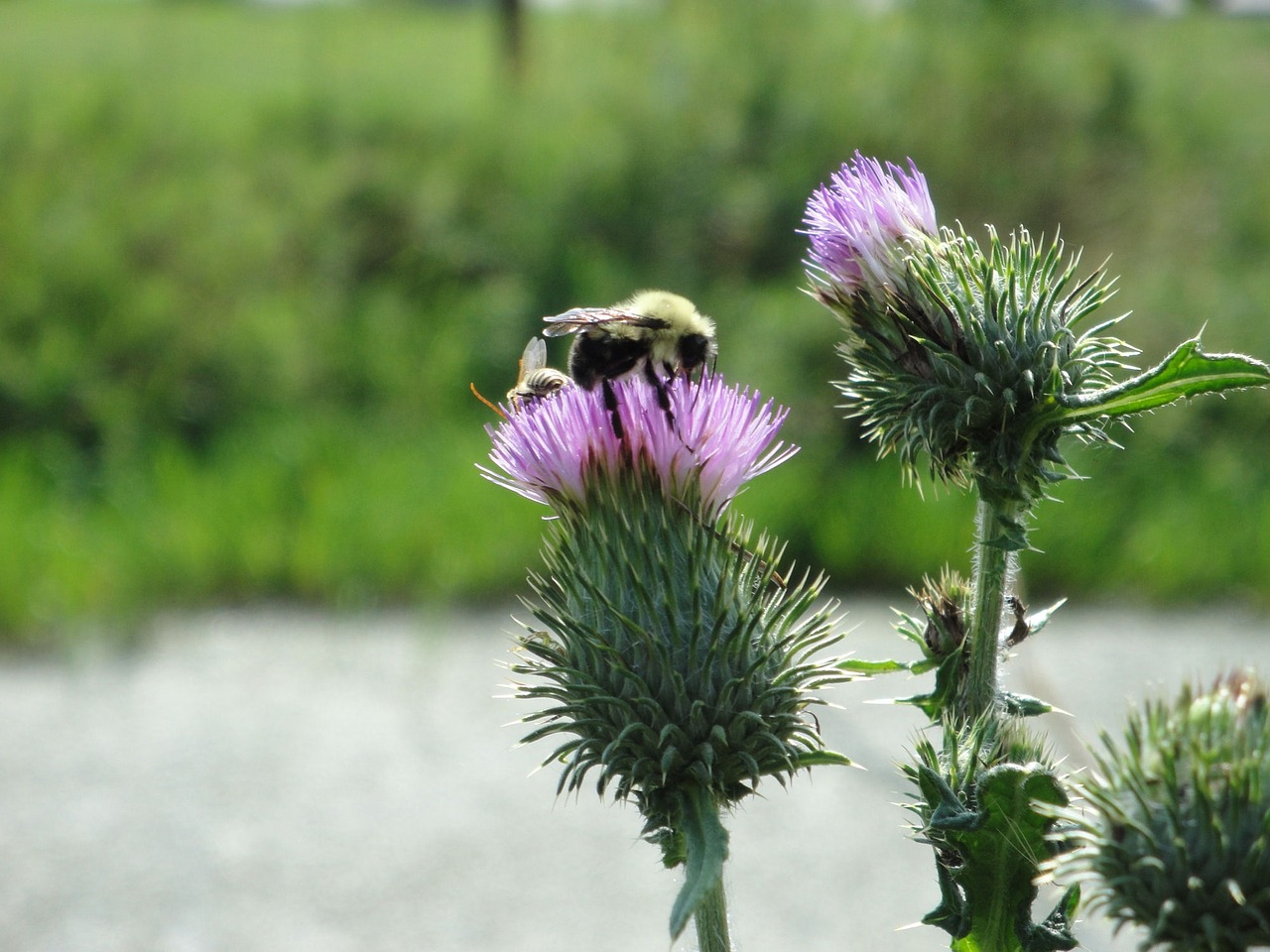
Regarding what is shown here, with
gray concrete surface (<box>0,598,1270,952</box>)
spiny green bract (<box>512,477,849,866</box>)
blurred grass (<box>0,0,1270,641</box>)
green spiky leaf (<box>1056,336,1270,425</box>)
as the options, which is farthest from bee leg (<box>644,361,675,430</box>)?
blurred grass (<box>0,0,1270,641</box>)

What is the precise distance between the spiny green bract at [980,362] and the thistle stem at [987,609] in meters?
0.05

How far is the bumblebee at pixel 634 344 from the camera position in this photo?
2133 millimetres

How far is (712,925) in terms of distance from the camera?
1.70m

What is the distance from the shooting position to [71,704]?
24.0 feet

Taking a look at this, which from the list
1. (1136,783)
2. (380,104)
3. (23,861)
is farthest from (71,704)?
(380,104)

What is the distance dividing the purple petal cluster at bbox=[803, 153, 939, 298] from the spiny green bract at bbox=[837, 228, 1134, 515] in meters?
0.03

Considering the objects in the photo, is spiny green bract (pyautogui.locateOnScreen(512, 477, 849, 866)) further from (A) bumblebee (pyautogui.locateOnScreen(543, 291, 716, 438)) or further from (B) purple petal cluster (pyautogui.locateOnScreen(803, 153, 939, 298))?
(B) purple petal cluster (pyautogui.locateOnScreen(803, 153, 939, 298))

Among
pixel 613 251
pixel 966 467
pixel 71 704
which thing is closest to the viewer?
pixel 966 467

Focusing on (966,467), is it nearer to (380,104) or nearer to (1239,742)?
(1239,742)

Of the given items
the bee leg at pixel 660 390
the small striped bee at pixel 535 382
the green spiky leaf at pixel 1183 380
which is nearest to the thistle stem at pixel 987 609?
the green spiky leaf at pixel 1183 380

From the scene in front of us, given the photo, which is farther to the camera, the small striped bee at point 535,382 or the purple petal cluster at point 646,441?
the small striped bee at point 535,382

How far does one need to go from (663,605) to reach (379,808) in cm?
480

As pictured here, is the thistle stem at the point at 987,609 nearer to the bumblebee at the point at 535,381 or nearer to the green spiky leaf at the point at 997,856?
the green spiky leaf at the point at 997,856

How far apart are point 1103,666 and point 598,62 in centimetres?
827
